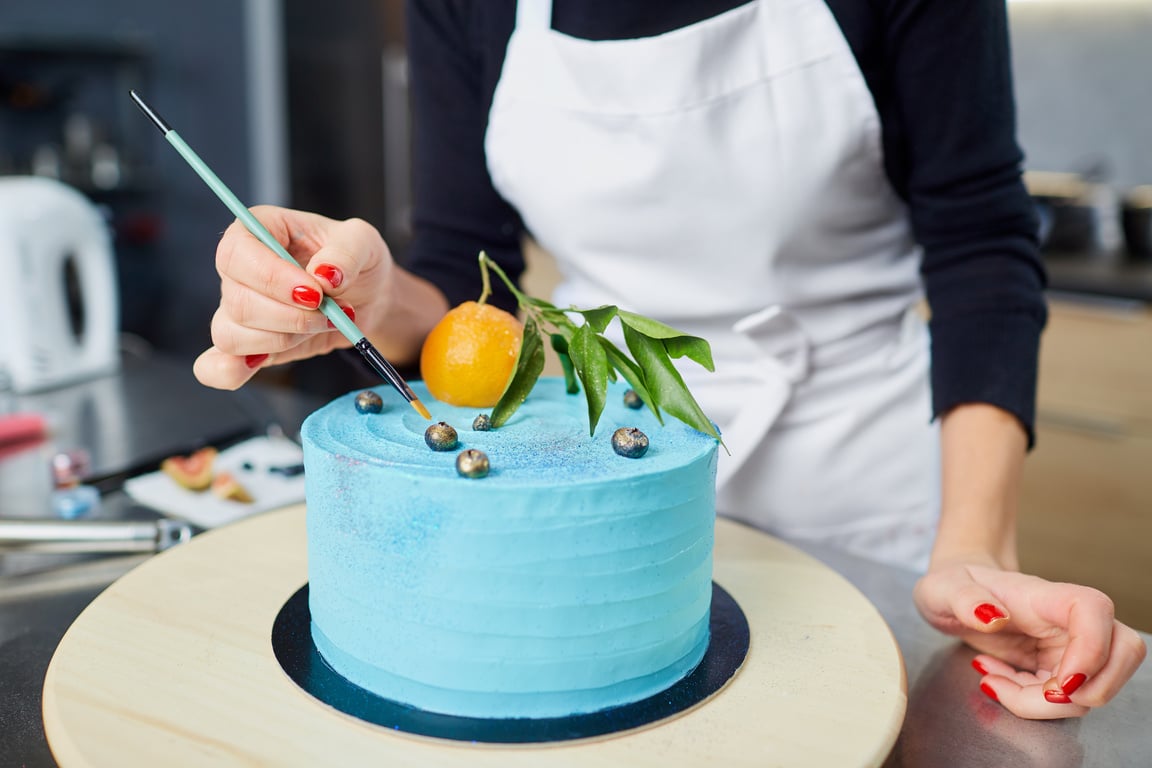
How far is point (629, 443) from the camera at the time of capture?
0.75m

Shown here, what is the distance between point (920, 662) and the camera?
0.91 metres

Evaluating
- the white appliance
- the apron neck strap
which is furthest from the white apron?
the white appliance

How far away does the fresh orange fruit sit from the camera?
871mm

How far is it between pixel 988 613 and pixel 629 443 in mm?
334

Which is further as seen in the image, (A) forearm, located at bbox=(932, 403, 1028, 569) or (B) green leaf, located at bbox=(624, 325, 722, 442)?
(A) forearm, located at bbox=(932, 403, 1028, 569)

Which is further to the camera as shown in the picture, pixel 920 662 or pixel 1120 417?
pixel 1120 417

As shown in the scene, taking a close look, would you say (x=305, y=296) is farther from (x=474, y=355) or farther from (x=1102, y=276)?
(x=1102, y=276)

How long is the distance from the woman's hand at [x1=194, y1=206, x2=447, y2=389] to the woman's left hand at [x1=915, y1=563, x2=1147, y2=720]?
0.59 meters

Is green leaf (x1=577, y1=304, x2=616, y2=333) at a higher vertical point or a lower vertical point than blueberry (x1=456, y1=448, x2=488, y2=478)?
higher

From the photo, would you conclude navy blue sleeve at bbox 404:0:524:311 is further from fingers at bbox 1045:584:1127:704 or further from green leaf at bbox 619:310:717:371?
fingers at bbox 1045:584:1127:704

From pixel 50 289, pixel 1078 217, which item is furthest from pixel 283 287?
pixel 1078 217

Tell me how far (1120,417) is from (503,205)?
1851 millimetres

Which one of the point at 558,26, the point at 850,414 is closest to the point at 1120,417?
the point at 850,414

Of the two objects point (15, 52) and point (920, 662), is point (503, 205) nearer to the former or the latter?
point (920, 662)
